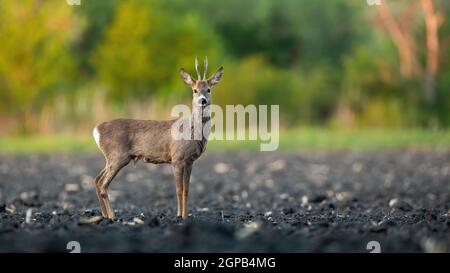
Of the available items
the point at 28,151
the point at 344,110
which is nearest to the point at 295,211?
the point at 28,151

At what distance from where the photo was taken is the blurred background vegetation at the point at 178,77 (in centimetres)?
3234

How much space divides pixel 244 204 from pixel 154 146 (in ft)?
12.8

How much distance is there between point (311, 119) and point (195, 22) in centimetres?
1268

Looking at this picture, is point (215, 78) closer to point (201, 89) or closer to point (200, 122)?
point (201, 89)

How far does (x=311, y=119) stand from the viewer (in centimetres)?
3625

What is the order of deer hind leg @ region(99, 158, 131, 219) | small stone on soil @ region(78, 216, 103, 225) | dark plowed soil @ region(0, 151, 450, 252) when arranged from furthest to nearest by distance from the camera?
deer hind leg @ region(99, 158, 131, 219), small stone on soil @ region(78, 216, 103, 225), dark plowed soil @ region(0, 151, 450, 252)

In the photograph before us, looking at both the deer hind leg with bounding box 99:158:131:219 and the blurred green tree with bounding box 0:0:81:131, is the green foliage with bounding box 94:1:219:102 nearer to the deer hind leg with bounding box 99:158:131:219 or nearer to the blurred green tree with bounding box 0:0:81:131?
the blurred green tree with bounding box 0:0:81:131

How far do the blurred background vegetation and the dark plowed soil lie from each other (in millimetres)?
7884

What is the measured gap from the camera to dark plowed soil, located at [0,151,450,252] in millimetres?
7406

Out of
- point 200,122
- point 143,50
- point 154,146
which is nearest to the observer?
point 154,146

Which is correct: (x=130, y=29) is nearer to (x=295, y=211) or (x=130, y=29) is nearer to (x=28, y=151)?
(x=28, y=151)

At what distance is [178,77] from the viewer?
134 ft

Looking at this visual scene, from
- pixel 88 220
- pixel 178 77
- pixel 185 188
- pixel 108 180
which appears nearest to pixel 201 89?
pixel 185 188

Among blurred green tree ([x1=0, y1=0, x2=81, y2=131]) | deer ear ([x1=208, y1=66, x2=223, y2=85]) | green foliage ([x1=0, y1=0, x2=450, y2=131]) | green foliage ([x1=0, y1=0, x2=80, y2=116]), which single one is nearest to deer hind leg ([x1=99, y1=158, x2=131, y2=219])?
deer ear ([x1=208, y1=66, x2=223, y2=85])
